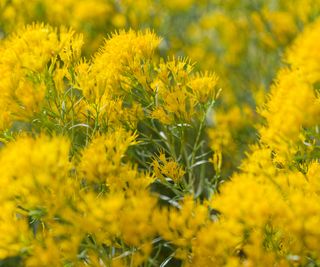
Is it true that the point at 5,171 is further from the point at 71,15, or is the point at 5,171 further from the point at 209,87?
the point at 71,15

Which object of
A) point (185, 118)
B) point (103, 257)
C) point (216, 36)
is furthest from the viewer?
point (216, 36)

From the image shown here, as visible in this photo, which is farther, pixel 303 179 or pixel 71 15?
pixel 71 15

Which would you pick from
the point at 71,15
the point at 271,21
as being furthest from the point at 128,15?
the point at 271,21

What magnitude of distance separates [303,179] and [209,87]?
0.55 metres


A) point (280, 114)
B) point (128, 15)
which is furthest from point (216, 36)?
point (280, 114)

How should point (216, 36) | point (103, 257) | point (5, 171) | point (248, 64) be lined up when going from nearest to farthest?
point (5, 171) < point (103, 257) < point (248, 64) < point (216, 36)

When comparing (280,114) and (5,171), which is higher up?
(280,114)

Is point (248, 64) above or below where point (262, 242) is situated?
below

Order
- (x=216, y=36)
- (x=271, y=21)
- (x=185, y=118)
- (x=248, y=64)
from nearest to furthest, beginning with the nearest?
(x=185, y=118), (x=271, y=21), (x=248, y=64), (x=216, y=36)

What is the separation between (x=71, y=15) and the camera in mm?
4203

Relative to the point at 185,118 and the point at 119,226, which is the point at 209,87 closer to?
the point at 185,118

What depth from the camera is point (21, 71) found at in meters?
1.99

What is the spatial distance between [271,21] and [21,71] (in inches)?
108

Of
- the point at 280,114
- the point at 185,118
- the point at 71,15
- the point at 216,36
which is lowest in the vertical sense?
the point at 216,36
